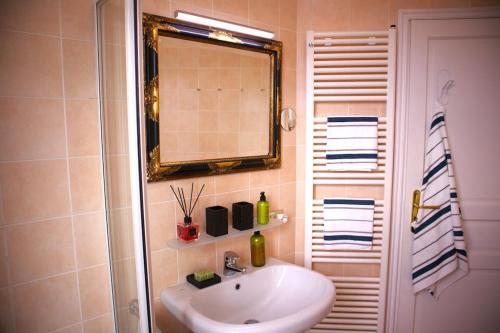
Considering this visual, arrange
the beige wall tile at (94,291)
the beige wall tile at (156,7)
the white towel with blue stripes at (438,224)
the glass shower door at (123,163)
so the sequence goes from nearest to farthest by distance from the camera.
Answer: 1. the glass shower door at (123,163)
2. the beige wall tile at (94,291)
3. the beige wall tile at (156,7)
4. the white towel with blue stripes at (438,224)

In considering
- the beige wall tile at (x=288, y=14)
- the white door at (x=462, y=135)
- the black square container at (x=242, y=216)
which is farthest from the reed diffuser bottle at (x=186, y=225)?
the white door at (x=462, y=135)

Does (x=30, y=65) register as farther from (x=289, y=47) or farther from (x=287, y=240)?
(x=287, y=240)

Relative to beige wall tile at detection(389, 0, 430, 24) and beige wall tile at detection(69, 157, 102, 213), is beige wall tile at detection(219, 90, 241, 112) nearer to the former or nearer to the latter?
beige wall tile at detection(69, 157, 102, 213)

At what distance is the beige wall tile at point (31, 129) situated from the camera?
96 cm

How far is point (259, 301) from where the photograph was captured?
1.73 metres

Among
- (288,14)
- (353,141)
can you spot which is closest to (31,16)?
(288,14)

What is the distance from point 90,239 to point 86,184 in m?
0.21

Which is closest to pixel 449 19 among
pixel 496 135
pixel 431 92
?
pixel 431 92

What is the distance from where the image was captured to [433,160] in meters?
2.00

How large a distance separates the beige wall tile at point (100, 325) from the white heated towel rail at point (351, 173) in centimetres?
125

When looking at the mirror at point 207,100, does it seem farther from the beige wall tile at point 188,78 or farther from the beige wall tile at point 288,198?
the beige wall tile at point 288,198

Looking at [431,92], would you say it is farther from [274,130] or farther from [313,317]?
[313,317]

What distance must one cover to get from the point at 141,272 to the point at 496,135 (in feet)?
7.15

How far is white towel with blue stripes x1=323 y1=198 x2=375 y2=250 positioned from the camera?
6.79 ft
